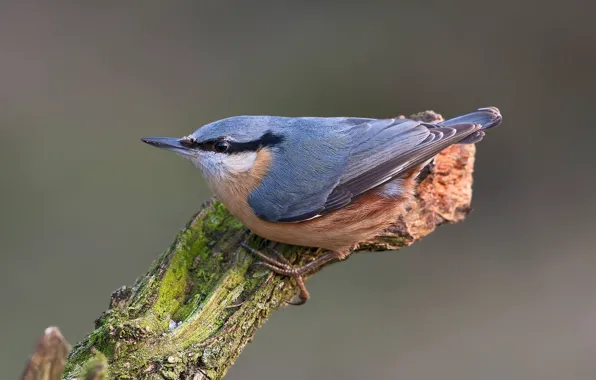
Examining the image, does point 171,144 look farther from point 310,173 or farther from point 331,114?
point 331,114

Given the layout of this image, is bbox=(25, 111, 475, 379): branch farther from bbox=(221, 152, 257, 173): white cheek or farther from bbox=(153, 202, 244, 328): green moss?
bbox=(221, 152, 257, 173): white cheek

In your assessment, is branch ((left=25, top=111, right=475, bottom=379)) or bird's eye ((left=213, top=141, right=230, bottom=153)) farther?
bird's eye ((left=213, top=141, right=230, bottom=153))

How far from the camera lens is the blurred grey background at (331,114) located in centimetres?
589

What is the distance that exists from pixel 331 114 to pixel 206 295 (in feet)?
13.5

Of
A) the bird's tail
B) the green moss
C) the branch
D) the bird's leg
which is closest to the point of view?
the branch

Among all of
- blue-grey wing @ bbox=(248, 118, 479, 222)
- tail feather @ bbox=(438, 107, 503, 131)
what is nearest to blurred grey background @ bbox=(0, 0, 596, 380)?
blue-grey wing @ bbox=(248, 118, 479, 222)

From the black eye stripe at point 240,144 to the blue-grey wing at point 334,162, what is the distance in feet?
0.20

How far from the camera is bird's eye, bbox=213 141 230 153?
12.2 feet

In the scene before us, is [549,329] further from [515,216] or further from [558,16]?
[558,16]

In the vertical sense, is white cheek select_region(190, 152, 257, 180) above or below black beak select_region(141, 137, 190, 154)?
below

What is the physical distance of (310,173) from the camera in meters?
3.76

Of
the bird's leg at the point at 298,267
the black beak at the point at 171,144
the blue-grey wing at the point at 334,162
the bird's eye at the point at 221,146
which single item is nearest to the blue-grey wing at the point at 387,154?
the blue-grey wing at the point at 334,162

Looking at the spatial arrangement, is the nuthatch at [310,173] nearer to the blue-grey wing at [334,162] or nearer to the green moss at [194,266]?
the blue-grey wing at [334,162]

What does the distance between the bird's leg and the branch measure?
0.14 ft
